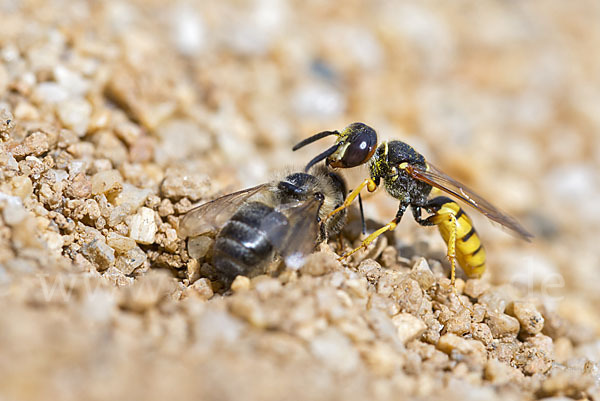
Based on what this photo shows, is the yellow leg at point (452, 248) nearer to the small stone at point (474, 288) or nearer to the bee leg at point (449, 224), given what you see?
the bee leg at point (449, 224)

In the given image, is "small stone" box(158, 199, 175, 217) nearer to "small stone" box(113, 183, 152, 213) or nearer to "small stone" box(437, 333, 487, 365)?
"small stone" box(113, 183, 152, 213)

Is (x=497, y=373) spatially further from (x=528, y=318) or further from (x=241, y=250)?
(x=241, y=250)

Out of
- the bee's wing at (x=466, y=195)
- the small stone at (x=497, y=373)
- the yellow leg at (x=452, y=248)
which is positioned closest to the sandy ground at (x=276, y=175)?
the small stone at (x=497, y=373)

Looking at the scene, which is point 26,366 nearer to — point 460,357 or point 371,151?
point 460,357

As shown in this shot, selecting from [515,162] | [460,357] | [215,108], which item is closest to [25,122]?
[215,108]

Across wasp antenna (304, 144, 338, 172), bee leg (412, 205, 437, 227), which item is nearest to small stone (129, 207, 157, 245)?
wasp antenna (304, 144, 338, 172)

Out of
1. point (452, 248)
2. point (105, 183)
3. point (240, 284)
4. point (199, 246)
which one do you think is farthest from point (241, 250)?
point (452, 248)
